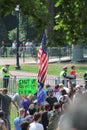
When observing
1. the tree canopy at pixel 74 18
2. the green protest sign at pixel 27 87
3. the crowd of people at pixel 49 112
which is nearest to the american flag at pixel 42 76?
the crowd of people at pixel 49 112

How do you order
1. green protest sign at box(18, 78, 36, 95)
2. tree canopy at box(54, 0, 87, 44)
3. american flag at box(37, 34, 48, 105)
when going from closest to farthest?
tree canopy at box(54, 0, 87, 44) → american flag at box(37, 34, 48, 105) → green protest sign at box(18, 78, 36, 95)

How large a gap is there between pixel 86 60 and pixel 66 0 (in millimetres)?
28243

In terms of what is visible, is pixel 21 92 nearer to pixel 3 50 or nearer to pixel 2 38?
pixel 3 50

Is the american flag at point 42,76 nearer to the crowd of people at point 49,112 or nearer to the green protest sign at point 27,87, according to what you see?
the crowd of people at point 49,112

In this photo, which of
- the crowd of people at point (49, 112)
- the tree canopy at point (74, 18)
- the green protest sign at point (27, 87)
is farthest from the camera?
the green protest sign at point (27, 87)

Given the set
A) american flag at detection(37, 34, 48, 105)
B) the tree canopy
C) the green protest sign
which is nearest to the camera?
the tree canopy

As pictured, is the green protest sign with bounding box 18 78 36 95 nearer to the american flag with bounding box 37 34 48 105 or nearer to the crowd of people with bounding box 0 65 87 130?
the crowd of people with bounding box 0 65 87 130

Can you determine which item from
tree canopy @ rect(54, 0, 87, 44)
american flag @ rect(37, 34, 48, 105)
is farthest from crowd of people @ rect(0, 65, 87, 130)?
tree canopy @ rect(54, 0, 87, 44)

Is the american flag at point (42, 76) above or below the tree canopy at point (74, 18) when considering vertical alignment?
below

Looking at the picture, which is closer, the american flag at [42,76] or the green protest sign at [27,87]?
the american flag at [42,76]

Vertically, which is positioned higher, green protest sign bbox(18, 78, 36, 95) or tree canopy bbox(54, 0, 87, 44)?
tree canopy bbox(54, 0, 87, 44)

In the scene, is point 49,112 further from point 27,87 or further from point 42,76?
point 27,87

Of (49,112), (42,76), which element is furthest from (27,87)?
(49,112)

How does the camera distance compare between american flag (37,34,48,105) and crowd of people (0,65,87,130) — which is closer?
crowd of people (0,65,87,130)
